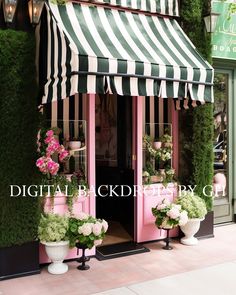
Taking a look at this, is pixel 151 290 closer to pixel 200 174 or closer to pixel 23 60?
pixel 200 174

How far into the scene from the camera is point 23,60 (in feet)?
16.4

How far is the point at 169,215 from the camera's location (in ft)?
19.4

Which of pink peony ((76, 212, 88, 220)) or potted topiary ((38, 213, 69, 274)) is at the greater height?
pink peony ((76, 212, 88, 220))

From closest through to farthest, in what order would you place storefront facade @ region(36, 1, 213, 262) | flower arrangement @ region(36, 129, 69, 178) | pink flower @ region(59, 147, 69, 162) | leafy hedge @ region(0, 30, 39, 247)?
storefront facade @ region(36, 1, 213, 262), leafy hedge @ region(0, 30, 39, 247), flower arrangement @ region(36, 129, 69, 178), pink flower @ region(59, 147, 69, 162)

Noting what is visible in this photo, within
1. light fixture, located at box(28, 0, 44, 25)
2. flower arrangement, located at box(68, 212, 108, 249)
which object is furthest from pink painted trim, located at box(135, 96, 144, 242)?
light fixture, located at box(28, 0, 44, 25)

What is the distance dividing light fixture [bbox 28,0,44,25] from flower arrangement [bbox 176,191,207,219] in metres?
3.58

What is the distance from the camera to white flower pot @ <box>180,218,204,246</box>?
629 cm

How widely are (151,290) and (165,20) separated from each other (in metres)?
4.24

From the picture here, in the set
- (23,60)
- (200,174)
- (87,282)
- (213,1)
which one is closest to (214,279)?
(87,282)

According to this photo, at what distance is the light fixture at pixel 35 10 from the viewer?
16.6 ft

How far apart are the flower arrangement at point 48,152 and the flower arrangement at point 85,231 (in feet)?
2.47

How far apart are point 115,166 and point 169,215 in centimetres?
205

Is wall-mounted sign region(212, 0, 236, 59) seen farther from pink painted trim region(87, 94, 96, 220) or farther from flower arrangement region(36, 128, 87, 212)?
flower arrangement region(36, 128, 87, 212)

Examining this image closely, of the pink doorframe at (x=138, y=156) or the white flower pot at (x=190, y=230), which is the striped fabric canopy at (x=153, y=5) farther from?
the white flower pot at (x=190, y=230)
